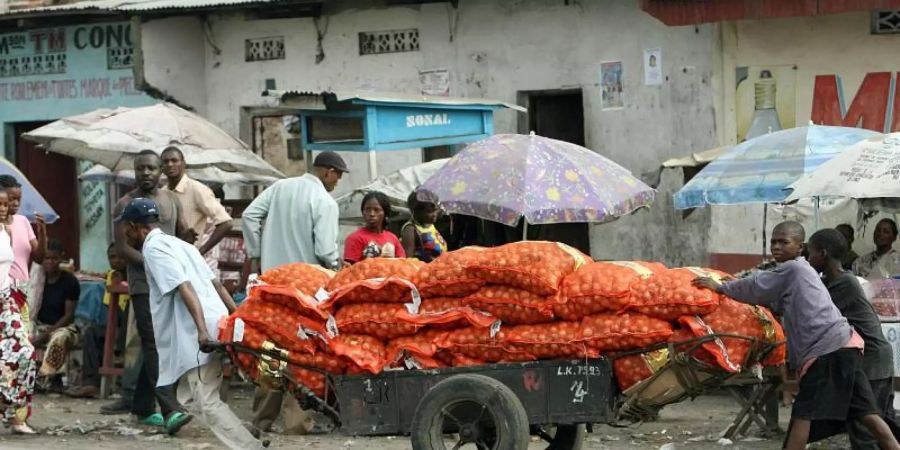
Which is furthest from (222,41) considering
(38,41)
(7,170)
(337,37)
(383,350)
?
(383,350)

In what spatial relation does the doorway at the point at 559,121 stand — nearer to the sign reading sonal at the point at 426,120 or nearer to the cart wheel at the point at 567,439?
the sign reading sonal at the point at 426,120

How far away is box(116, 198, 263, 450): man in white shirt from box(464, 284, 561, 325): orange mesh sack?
1625 mm

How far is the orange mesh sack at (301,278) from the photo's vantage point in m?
8.39

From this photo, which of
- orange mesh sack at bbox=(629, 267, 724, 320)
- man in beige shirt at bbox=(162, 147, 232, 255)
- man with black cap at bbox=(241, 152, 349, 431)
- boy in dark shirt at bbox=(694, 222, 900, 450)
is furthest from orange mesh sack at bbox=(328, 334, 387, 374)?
man in beige shirt at bbox=(162, 147, 232, 255)

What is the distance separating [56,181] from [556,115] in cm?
733

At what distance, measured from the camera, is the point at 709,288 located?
25.2 ft

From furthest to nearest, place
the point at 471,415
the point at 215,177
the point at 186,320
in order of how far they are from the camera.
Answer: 1. the point at 215,177
2. the point at 186,320
3. the point at 471,415

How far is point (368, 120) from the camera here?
43.0 ft

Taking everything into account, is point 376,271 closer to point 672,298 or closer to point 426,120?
point 672,298

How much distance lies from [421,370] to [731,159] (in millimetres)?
4865

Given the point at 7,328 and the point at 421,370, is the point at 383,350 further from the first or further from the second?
the point at 7,328

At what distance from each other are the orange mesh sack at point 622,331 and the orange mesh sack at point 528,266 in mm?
253

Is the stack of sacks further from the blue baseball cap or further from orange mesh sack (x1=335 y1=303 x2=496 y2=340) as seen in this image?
the blue baseball cap

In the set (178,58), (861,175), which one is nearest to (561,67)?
(178,58)
